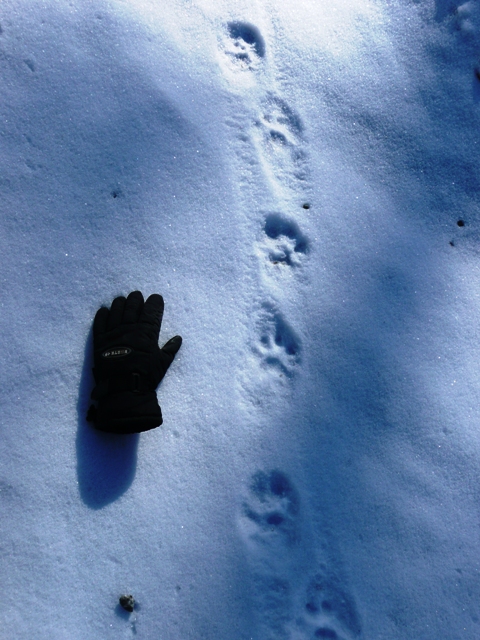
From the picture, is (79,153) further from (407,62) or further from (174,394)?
(407,62)

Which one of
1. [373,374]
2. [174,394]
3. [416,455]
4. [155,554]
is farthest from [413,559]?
[174,394]

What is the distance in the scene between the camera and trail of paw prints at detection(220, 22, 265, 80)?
213 centimetres

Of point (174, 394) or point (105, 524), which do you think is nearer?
point (105, 524)

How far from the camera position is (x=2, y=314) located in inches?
72.8

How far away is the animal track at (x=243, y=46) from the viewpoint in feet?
7.01

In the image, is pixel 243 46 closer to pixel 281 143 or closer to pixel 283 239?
pixel 281 143

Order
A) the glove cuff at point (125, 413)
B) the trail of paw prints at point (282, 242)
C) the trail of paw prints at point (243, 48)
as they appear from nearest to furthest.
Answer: the glove cuff at point (125, 413) < the trail of paw prints at point (282, 242) < the trail of paw prints at point (243, 48)

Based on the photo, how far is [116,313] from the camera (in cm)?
188

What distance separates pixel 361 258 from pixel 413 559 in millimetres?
1158

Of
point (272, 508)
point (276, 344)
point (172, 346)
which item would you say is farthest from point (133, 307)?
point (272, 508)

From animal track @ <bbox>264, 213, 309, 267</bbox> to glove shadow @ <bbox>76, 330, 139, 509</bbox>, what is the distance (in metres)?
0.87

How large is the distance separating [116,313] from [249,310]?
51cm

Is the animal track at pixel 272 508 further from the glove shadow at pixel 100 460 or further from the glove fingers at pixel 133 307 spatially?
the glove fingers at pixel 133 307

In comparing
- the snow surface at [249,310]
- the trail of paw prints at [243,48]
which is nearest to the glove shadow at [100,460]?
the snow surface at [249,310]
